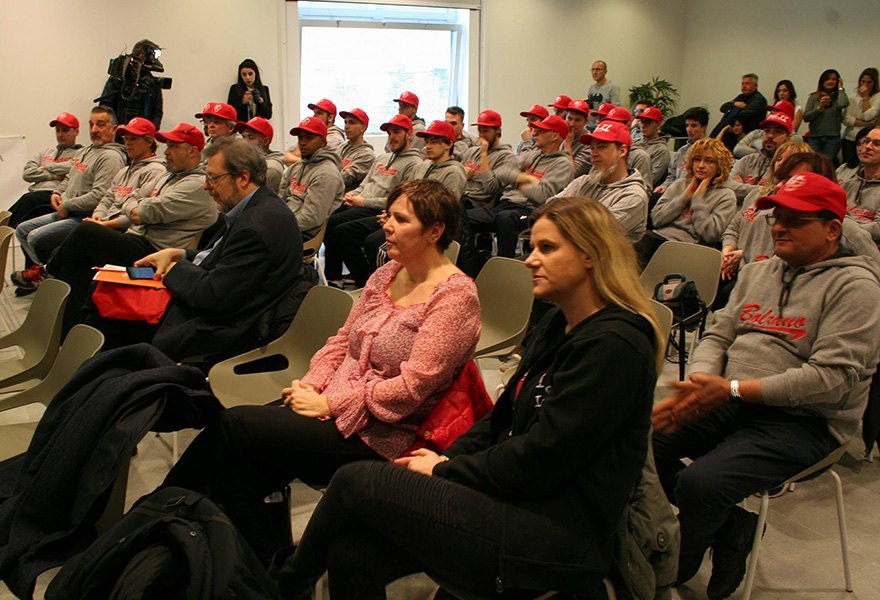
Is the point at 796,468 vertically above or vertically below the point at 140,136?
below

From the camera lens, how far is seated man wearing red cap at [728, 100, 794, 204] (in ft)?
14.6

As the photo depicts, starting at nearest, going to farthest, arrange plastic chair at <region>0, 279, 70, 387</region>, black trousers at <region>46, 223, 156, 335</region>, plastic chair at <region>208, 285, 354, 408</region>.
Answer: plastic chair at <region>208, 285, 354, 408</region>, plastic chair at <region>0, 279, 70, 387</region>, black trousers at <region>46, 223, 156, 335</region>

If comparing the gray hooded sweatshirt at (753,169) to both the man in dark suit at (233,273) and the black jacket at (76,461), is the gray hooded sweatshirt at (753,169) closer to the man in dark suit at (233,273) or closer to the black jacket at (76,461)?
the man in dark suit at (233,273)

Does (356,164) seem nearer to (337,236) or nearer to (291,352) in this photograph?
(337,236)

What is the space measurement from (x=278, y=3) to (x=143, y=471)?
317 inches

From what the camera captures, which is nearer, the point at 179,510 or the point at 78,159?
the point at 179,510

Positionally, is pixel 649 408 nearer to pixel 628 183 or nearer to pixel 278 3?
pixel 628 183

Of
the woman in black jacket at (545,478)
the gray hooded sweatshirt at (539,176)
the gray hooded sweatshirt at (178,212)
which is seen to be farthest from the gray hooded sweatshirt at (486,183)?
the woman in black jacket at (545,478)

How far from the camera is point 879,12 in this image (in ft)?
28.1

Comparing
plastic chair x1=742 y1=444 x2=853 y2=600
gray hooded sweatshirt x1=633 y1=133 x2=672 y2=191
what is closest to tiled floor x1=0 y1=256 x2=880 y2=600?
plastic chair x1=742 y1=444 x2=853 y2=600

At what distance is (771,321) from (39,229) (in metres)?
4.67

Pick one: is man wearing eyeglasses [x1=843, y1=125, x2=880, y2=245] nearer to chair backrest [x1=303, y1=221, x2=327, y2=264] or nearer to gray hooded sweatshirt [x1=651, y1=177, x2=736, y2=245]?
gray hooded sweatshirt [x1=651, y1=177, x2=736, y2=245]

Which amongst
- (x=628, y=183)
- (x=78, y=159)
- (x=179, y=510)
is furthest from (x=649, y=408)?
(x=78, y=159)

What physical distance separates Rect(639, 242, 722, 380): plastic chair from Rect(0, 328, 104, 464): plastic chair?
235 cm
